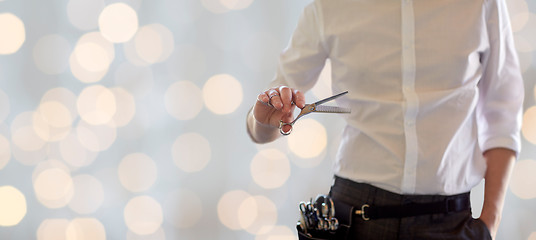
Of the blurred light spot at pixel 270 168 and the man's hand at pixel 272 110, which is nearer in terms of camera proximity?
the man's hand at pixel 272 110

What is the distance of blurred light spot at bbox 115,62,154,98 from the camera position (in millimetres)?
1343

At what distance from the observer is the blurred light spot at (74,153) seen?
136cm

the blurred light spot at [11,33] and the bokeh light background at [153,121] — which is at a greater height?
the blurred light spot at [11,33]

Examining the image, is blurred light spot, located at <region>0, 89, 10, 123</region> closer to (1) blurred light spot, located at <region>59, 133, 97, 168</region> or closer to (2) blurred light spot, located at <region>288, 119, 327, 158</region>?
(1) blurred light spot, located at <region>59, 133, 97, 168</region>

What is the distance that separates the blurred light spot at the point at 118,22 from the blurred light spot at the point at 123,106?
128 mm

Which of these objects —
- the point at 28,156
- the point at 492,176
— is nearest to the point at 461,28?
the point at 492,176

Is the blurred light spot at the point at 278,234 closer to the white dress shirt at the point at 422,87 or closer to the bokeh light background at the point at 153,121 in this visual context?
the bokeh light background at the point at 153,121

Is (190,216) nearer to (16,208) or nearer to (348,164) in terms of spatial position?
(16,208)

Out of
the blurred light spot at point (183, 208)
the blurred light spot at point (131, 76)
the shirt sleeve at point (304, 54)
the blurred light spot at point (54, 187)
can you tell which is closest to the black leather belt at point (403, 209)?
the shirt sleeve at point (304, 54)

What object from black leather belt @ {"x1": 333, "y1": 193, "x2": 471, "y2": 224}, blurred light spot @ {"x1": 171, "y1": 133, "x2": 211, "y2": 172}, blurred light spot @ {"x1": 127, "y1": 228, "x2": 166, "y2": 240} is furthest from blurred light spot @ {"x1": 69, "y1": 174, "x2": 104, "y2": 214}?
black leather belt @ {"x1": 333, "y1": 193, "x2": 471, "y2": 224}

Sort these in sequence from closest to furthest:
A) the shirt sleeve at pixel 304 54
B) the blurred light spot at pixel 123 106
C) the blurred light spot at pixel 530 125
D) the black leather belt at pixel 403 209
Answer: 1. the black leather belt at pixel 403 209
2. the shirt sleeve at pixel 304 54
3. the blurred light spot at pixel 530 125
4. the blurred light spot at pixel 123 106

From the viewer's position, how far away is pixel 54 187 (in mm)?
1380

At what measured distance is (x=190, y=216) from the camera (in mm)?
1377

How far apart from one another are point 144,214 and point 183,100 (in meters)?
0.31
